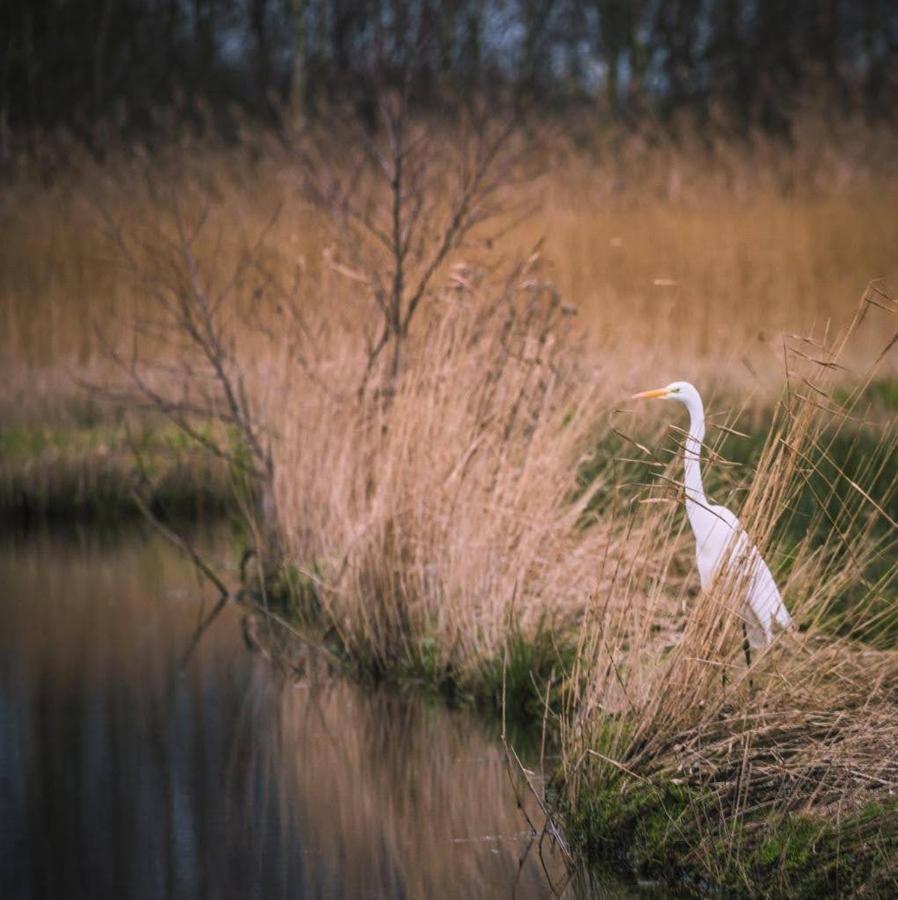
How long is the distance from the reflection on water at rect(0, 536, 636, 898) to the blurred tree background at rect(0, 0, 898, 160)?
32.0 ft

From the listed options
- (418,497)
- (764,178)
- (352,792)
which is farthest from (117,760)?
(764,178)

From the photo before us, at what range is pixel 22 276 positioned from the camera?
463 inches

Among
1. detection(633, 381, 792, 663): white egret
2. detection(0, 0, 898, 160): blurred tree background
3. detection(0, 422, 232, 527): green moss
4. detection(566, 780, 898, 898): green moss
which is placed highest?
detection(0, 0, 898, 160): blurred tree background

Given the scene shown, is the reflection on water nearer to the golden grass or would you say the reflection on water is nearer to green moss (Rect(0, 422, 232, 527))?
green moss (Rect(0, 422, 232, 527))

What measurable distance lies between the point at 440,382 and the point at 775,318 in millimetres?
7022

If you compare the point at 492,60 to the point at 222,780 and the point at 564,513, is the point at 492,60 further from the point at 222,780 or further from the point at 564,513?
the point at 222,780

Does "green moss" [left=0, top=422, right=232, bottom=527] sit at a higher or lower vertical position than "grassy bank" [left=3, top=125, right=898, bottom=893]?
lower

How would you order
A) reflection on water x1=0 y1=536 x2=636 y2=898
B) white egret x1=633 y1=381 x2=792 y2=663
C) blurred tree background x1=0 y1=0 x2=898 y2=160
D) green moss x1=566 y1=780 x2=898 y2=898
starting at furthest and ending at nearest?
1. blurred tree background x1=0 y1=0 x2=898 y2=160
2. reflection on water x1=0 y1=536 x2=636 y2=898
3. white egret x1=633 y1=381 x2=792 y2=663
4. green moss x1=566 y1=780 x2=898 y2=898

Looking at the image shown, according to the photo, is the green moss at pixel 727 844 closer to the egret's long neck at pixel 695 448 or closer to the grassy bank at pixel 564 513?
the grassy bank at pixel 564 513

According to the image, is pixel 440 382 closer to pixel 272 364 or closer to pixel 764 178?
pixel 272 364

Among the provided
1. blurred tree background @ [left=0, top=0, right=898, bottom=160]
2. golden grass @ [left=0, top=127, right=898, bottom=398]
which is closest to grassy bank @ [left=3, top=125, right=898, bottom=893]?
golden grass @ [left=0, top=127, right=898, bottom=398]

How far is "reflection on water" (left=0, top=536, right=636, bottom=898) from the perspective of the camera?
150 inches

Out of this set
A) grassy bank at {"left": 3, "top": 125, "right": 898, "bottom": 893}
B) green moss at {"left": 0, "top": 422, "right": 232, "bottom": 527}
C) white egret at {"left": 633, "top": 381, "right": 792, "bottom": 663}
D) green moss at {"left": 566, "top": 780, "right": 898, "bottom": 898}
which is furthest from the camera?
green moss at {"left": 0, "top": 422, "right": 232, "bottom": 527}

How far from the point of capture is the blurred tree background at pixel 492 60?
622 inches
